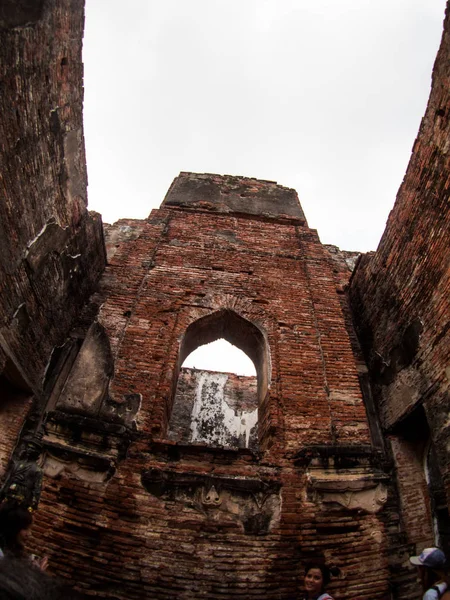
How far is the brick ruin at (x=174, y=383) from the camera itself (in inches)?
146

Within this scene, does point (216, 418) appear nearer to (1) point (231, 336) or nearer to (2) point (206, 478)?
(1) point (231, 336)

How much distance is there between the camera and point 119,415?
4.57 m

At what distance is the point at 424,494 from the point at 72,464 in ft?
13.4

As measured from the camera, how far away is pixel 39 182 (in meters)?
4.25

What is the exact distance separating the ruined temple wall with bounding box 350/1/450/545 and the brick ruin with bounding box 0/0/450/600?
0.08 feet

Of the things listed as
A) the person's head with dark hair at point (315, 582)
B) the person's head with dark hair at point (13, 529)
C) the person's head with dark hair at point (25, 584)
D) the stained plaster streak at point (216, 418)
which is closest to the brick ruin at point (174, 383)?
the person's head with dark hair at point (315, 582)

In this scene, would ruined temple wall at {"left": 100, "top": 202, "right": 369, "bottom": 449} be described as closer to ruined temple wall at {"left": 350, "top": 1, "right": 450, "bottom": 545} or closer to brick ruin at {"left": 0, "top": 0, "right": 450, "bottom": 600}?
brick ruin at {"left": 0, "top": 0, "right": 450, "bottom": 600}

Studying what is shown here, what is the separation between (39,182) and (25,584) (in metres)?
3.71

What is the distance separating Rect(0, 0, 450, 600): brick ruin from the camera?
3701mm

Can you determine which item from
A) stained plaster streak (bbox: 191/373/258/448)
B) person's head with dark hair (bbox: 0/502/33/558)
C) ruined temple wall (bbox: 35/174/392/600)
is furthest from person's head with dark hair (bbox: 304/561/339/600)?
stained plaster streak (bbox: 191/373/258/448)

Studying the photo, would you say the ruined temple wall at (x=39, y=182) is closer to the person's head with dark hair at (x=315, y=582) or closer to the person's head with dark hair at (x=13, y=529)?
the person's head with dark hair at (x=13, y=529)

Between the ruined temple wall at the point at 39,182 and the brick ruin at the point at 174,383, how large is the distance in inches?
1.0

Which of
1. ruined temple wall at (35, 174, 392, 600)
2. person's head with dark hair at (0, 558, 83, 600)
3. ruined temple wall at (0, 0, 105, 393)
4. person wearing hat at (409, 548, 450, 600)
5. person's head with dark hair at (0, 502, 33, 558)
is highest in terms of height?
ruined temple wall at (0, 0, 105, 393)

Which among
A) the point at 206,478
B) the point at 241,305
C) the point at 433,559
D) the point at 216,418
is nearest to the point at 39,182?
the point at 241,305
